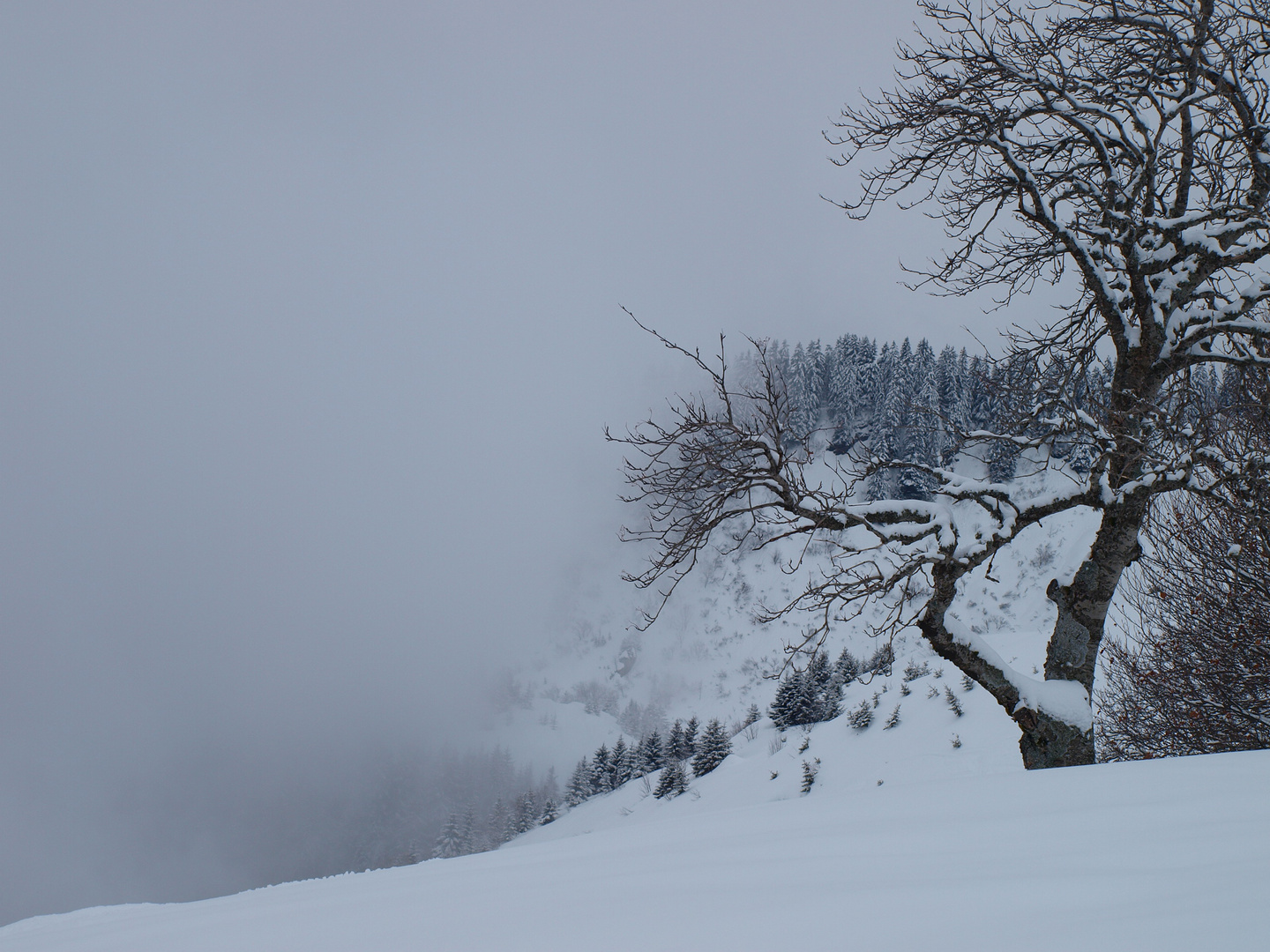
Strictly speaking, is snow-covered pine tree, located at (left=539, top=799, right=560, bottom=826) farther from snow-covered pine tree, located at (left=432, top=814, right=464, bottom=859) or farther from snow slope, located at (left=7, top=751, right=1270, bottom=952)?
snow slope, located at (left=7, top=751, right=1270, bottom=952)

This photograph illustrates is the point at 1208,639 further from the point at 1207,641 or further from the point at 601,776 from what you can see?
the point at 601,776

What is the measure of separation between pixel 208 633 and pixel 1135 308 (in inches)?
6862

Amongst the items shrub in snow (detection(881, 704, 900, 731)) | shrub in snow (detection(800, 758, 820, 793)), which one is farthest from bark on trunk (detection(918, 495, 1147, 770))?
shrub in snow (detection(881, 704, 900, 731))

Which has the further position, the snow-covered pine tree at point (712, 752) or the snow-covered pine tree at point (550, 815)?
the snow-covered pine tree at point (550, 815)

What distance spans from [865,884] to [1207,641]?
285 inches

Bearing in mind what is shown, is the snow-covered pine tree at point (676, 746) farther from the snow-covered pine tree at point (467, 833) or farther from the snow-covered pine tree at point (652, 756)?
the snow-covered pine tree at point (467, 833)

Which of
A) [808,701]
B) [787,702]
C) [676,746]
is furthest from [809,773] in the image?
[676,746]

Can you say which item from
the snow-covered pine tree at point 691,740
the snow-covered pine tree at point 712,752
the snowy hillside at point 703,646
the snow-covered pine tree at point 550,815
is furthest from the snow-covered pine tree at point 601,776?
the snow-covered pine tree at point 712,752

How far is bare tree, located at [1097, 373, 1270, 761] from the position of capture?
518cm

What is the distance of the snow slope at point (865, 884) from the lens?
1.09m

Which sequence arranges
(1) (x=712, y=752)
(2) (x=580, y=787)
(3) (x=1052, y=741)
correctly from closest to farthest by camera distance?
(3) (x=1052, y=741) < (1) (x=712, y=752) < (2) (x=580, y=787)

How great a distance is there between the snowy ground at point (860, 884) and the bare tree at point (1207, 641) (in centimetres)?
363

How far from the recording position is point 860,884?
4.62 feet

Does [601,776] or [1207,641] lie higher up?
[1207,641]
